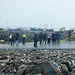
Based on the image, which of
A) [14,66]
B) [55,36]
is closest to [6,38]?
[55,36]

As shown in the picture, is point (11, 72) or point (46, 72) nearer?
point (46, 72)

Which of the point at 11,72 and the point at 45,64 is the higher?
the point at 45,64

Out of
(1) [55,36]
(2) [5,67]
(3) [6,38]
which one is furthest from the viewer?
(3) [6,38]

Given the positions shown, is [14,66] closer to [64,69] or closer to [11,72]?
[11,72]

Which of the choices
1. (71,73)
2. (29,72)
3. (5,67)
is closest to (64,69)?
(71,73)

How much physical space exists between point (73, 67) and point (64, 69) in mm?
880

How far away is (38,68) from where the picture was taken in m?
5.26

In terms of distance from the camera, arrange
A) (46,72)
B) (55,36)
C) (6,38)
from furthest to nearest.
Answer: (6,38), (55,36), (46,72)

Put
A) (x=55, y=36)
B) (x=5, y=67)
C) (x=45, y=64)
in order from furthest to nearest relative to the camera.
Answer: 1. (x=55, y=36)
2. (x=5, y=67)
3. (x=45, y=64)

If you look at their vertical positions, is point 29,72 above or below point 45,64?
below

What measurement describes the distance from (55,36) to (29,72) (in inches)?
627

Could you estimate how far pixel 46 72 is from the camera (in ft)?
16.1

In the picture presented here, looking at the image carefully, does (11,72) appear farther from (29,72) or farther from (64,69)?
(64,69)

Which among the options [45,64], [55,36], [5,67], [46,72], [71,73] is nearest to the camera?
[46,72]
